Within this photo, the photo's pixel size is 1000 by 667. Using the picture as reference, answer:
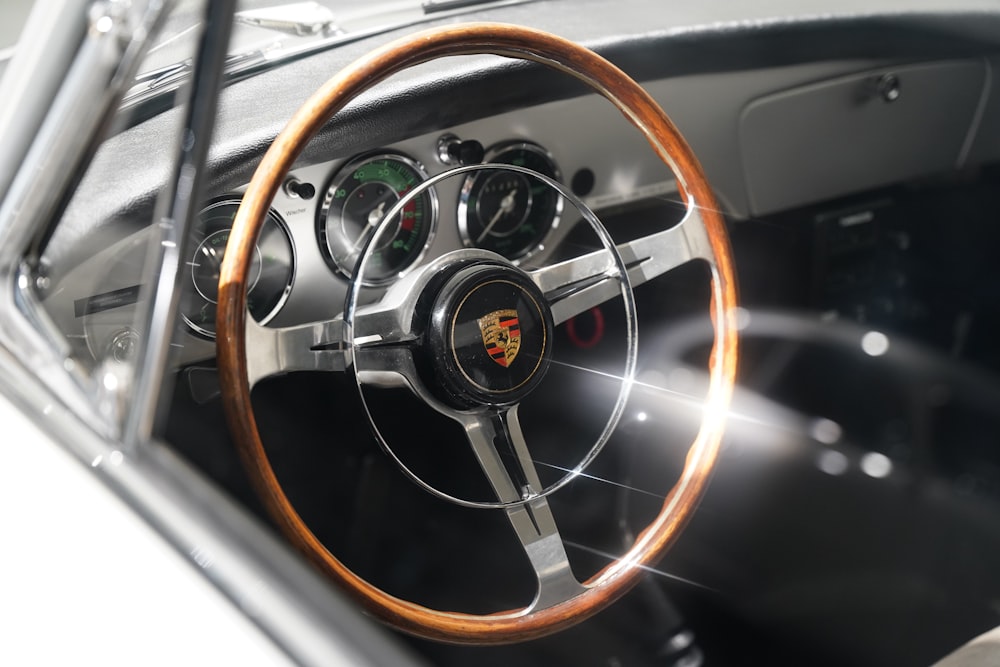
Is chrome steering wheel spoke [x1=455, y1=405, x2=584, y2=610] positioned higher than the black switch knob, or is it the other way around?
the black switch knob

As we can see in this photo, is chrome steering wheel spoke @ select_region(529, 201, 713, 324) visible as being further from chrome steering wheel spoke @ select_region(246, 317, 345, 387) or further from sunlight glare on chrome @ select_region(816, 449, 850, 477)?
sunlight glare on chrome @ select_region(816, 449, 850, 477)

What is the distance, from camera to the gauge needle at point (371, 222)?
127cm

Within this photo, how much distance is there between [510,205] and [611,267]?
0.87 ft

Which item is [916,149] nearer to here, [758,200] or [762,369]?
[758,200]

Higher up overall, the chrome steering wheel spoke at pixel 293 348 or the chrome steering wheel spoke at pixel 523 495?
the chrome steering wheel spoke at pixel 293 348

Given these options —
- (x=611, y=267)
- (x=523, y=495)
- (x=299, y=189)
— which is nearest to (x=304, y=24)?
(x=299, y=189)

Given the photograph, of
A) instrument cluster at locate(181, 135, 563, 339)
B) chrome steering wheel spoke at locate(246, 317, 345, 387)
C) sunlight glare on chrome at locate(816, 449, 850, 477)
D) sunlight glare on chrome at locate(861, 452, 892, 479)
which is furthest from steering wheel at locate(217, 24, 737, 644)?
sunlight glare on chrome at locate(861, 452, 892, 479)

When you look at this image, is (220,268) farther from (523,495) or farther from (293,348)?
(523,495)

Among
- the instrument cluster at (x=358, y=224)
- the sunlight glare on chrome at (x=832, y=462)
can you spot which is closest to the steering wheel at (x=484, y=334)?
the instrument cluster at (x=358, y=224)

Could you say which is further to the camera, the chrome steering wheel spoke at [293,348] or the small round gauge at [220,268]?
the small round gauge at [220,268]

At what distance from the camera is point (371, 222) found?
129cm

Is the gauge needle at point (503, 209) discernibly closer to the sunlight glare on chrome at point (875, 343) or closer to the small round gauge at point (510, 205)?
the small round gauge at point (510, 205)

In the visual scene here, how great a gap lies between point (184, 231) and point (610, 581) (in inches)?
27.4

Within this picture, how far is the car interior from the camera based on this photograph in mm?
1081
